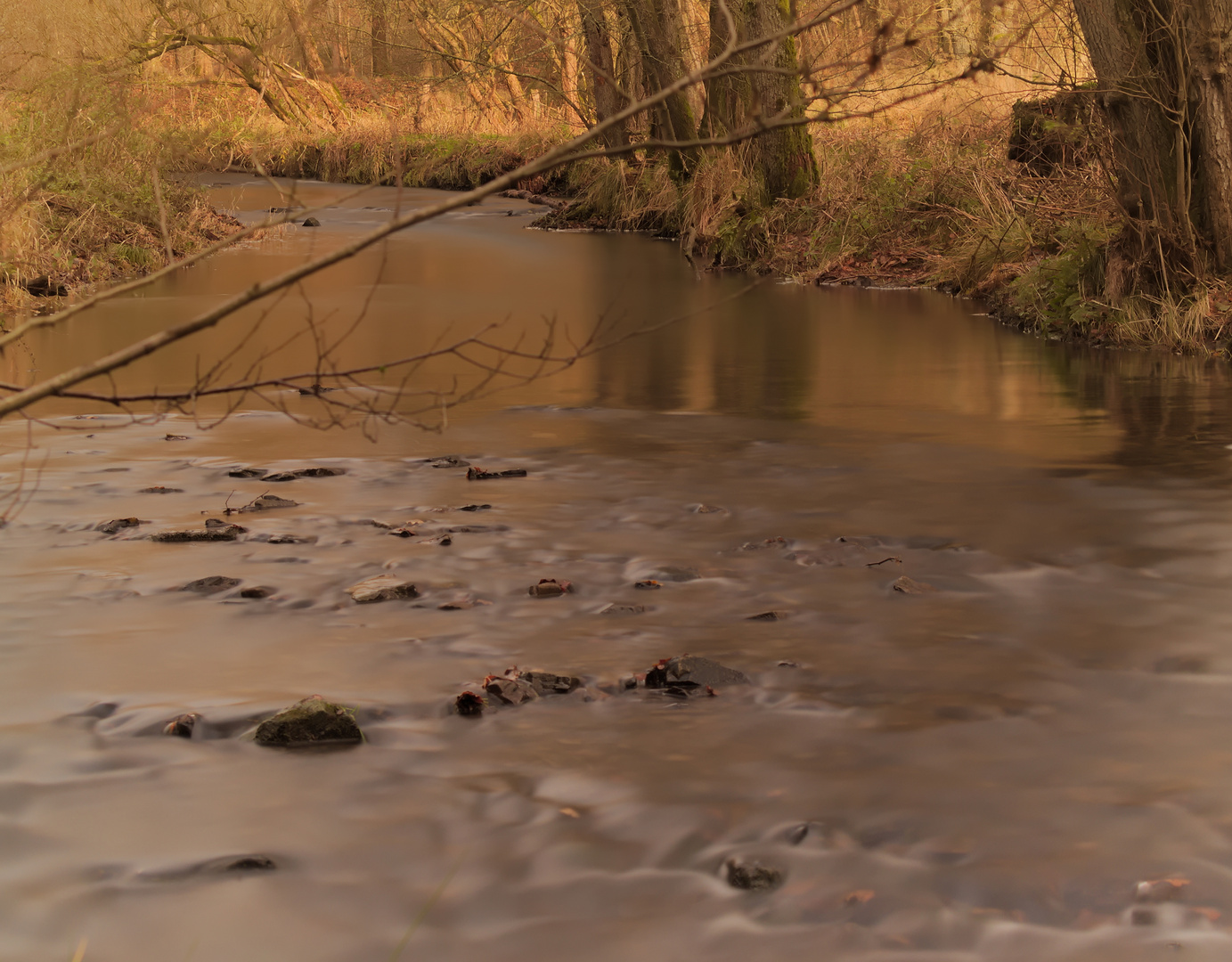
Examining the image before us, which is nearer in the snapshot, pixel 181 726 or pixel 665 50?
pixel 181 726

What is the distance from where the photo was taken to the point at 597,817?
3488 millimetres

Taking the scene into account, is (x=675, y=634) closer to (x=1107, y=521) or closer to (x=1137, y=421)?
(x=1107, y=521)

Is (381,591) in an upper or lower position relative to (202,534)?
lower

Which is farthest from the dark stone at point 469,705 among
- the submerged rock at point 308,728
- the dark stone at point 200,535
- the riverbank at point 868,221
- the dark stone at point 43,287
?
the dark stone at point 43,287

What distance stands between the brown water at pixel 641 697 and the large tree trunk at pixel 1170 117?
2.49 meters

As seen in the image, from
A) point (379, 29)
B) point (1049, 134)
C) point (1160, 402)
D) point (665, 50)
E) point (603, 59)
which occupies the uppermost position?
point (379, 29)

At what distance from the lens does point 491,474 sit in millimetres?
7395

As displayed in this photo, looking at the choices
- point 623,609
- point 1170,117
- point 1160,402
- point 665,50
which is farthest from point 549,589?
point 665,50

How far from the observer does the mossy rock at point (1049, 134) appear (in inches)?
571

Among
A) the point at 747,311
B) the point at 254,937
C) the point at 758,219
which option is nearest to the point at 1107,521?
the point at 254,937

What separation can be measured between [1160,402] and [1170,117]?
2.61 m

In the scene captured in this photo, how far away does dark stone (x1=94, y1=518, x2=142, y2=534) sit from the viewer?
6.18 meters

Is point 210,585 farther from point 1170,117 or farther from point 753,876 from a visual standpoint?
point 1170,117

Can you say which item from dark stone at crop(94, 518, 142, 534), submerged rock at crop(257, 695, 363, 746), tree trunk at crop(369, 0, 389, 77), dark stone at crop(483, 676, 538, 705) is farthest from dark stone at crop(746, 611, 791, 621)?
tree trunk at crop(369, 0, 389, 77)
